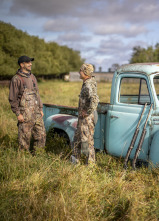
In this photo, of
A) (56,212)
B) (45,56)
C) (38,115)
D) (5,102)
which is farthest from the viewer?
(45,56)

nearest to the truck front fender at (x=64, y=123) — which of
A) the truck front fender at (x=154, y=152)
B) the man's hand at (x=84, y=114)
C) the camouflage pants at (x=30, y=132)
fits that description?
the camouflage pants at (x=30, y=132)

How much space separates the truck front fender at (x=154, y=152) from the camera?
3.29 metres

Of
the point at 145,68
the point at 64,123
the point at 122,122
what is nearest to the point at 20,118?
the point at 64,123

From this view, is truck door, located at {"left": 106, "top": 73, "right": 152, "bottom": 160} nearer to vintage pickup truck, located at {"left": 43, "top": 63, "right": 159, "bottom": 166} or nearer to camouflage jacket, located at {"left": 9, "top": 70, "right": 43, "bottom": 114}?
vintage pickup truck, located at {"left": 43, "top": 63, "right": 159, "bottom": 166}

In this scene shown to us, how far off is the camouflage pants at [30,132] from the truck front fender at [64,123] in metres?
0.31

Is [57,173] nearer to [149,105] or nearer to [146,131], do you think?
[146,131]

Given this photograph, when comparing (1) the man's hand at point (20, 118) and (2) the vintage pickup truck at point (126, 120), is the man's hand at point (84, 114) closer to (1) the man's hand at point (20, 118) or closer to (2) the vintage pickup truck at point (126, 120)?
(2) the vintage pickup truck at point (126, 120)

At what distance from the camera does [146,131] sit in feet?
11.3

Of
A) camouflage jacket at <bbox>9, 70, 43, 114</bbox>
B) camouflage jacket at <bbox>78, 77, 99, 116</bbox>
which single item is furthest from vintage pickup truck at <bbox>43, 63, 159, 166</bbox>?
camouflage jacket at <bbox>9, 70, 43, 114</bbox>

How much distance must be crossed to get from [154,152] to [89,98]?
1239mm

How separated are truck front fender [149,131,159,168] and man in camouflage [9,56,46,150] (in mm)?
2051

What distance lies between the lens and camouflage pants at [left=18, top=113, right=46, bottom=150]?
412 centimetres

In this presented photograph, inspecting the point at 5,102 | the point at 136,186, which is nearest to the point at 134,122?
the point at 136,186

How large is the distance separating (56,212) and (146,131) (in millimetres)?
1811
